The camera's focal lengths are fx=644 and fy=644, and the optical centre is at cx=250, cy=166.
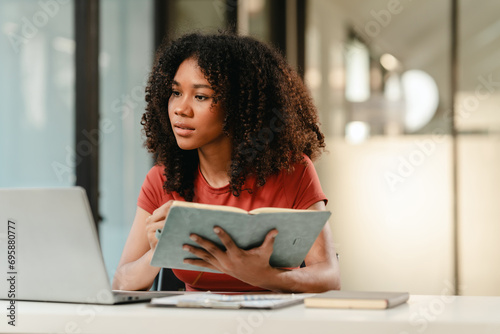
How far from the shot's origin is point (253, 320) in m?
0.96

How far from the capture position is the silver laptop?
42.9 inches

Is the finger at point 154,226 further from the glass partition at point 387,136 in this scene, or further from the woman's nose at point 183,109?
the glass partition at point 387,136

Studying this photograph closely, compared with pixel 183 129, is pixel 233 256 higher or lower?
lower

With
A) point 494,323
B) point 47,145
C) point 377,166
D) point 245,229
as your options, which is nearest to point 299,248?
point 245,229

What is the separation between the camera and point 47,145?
2830 millimetres

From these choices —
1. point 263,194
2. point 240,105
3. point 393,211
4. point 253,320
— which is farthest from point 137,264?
point 393,211

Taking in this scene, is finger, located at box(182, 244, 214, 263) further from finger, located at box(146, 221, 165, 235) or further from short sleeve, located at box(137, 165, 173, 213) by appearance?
short sleeve, located at box(137, 165, 173, 213)

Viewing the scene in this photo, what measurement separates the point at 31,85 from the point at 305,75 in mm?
1743

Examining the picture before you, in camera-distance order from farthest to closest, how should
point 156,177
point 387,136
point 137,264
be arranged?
point 387,136, point 156,177, point 137,264

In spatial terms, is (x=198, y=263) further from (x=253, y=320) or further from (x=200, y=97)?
(x=200, y=97)

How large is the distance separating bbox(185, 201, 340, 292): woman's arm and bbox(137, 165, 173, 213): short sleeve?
1.47ft

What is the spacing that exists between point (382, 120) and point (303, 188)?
83.8 inches

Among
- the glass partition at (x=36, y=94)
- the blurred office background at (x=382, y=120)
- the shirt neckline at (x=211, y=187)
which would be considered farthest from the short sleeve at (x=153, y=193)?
the blurred office background at (x=382, y=120)

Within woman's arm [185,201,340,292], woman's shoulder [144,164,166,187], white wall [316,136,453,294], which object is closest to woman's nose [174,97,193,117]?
woman's shoulder [144,164,166,187]
